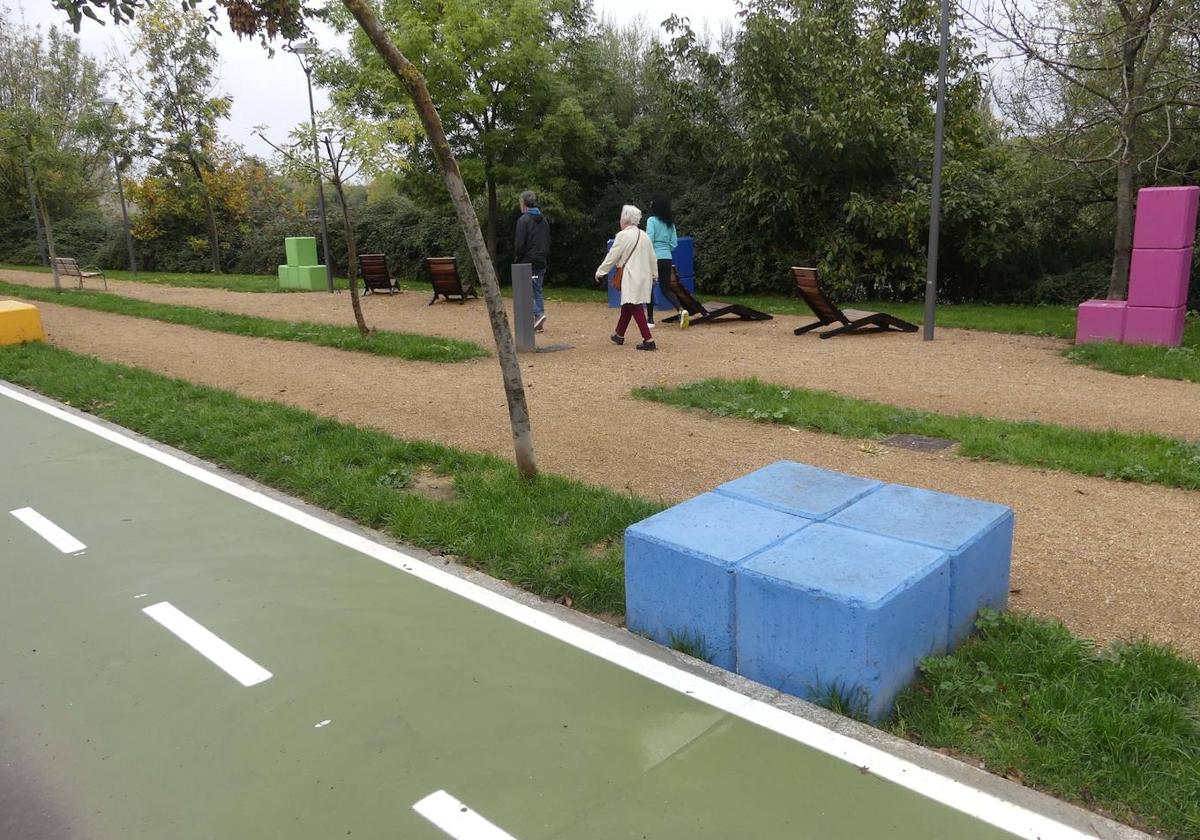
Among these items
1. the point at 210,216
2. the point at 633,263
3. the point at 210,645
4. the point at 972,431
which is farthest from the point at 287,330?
the point at 210,216

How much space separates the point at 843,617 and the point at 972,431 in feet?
13.6

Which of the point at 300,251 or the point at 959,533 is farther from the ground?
the point at 300,251

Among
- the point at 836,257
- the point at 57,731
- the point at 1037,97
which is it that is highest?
the point at 1037,97

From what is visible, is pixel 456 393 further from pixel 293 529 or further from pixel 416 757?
pixel 416 757

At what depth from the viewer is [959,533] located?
356 centimetres

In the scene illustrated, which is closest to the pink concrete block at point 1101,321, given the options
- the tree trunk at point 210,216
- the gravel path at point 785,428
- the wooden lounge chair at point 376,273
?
the gravel path at point 785,428

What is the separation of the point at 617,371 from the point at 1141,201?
6270mm

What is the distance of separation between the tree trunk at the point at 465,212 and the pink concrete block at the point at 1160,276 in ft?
27.2

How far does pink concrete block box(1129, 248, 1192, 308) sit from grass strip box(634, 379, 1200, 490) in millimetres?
4608

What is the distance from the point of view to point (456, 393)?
28.7ft

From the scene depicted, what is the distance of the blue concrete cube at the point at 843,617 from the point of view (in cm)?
308

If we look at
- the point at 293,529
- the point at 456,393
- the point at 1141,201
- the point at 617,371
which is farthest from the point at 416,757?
the point at 1141,201

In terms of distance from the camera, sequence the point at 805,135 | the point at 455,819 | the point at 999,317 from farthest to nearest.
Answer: the point at 805,135
the point at 999,317
the point at 455,819

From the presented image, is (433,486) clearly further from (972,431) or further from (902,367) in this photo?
(902,367)
